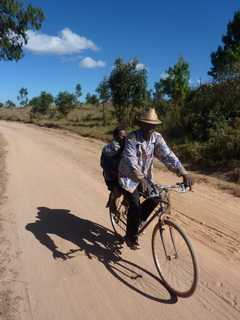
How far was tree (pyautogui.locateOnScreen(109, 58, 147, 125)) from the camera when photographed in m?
33.3

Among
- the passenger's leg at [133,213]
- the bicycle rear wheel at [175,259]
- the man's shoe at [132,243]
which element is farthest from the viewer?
the man's shoe at [132,243]

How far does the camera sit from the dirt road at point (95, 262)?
13.7ft

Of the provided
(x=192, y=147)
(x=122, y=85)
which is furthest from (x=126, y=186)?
(x=122, y=85)

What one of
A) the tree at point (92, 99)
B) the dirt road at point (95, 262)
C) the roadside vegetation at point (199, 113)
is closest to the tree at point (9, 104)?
the tree at point (92, 99)

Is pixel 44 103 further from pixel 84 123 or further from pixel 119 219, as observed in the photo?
pixel 119 219

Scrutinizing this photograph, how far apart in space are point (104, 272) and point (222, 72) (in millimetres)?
16053

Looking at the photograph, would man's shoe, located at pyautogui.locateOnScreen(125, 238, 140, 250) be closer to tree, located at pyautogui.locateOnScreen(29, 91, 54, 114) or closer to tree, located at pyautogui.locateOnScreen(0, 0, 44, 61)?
tree, located at pyautogui.locateOnScreen(0, 0, 44, 61)

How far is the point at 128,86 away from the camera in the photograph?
33.4 m

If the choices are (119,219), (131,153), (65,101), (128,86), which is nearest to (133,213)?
(131,153)

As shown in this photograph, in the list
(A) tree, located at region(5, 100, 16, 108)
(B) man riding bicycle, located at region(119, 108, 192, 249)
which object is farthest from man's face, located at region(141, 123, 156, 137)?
(A) tree, located at region(5, 100, 16, 108)

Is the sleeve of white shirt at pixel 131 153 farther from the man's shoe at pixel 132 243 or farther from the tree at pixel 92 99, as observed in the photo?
the tree at pixel 92 99

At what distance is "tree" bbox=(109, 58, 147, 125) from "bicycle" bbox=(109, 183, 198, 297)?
27.8 metres

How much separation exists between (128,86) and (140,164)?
2887 centimetres

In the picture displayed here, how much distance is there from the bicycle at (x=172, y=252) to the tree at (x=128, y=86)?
91.3 ft
